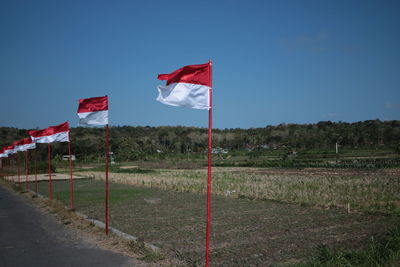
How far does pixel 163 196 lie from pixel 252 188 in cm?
501

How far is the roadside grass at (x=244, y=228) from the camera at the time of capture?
8.32 metres

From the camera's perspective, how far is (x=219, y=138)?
138 m

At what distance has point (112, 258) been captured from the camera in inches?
320

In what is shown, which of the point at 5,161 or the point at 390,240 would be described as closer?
the point at 390,240

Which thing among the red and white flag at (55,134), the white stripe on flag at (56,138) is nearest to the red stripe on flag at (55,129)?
the red and white flag at (55,134)

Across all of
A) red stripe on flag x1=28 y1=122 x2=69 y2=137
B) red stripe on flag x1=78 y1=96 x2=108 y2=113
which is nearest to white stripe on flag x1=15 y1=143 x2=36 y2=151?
red stripe on flag x1=28 y1=122 x2=69 y2=137

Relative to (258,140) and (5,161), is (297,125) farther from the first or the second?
(5,161)

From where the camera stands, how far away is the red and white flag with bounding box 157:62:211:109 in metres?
7.09

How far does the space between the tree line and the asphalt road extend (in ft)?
140

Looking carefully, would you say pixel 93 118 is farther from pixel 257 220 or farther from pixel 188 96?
pixel 257 220

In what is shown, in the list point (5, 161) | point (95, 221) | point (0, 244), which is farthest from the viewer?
point (5, 161)

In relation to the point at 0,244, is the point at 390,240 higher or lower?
higher

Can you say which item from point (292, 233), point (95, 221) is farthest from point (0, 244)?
point (292, 233)

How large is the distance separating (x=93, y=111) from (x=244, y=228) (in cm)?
551
